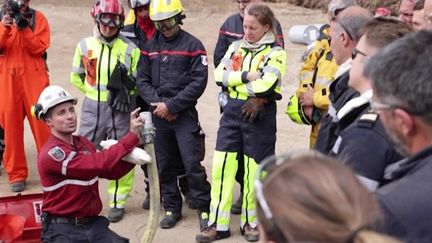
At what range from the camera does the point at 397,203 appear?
94.0 inches

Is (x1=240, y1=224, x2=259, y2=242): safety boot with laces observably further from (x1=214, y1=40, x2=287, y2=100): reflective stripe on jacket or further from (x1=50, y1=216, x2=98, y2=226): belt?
(x1=50, y1=216, x2=98, y2=226): belt

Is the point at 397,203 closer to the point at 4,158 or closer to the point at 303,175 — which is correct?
the point at 303,175

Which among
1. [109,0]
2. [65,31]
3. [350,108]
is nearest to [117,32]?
[109,0]

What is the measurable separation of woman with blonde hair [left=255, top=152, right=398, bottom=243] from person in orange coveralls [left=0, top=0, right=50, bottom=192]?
5505 mm

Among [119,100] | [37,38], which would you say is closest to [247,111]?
[119,100]

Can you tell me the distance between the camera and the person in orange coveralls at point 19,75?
711cm

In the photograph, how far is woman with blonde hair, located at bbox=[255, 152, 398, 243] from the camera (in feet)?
6.28

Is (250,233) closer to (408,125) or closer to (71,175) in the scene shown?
(71,175)

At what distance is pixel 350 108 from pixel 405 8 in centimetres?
288

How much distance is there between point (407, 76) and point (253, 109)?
3.36 m

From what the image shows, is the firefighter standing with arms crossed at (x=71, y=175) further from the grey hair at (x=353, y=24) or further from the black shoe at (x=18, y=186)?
the black shoe at (x=18, y=186)

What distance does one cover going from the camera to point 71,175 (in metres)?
4.98

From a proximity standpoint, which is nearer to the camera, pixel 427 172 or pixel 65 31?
pixel 427 172

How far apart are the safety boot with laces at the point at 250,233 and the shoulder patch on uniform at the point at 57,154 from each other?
74.2 inches
